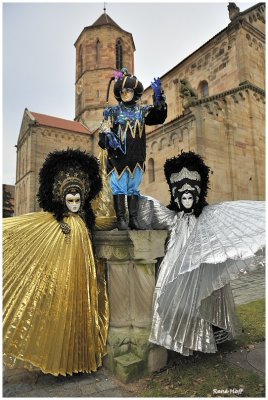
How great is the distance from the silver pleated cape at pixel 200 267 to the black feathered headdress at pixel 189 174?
1.14 feet

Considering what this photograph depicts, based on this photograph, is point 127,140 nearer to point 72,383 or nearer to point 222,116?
point 72,383

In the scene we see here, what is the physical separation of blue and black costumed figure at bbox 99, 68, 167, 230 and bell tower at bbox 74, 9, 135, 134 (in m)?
28.7

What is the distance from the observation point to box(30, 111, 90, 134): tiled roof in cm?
2867

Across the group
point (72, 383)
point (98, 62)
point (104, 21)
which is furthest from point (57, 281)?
point (104, 21)

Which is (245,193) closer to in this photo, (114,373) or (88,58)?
(114,373)

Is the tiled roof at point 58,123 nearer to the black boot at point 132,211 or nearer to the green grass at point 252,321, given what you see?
the green grass at point 252,321

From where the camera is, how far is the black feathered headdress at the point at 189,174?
3482 mm

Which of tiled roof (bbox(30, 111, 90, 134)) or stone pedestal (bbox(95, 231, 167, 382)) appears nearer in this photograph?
stone pedestal (bbox(95, 231, 167, 382))

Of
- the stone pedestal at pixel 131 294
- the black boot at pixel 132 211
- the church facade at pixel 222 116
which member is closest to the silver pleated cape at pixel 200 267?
the stone pedestal at pixel 131 294

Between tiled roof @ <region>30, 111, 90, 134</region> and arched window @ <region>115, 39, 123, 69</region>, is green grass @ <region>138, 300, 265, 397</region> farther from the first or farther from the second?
arched window @ <region>115, 39, 123, 69</region>

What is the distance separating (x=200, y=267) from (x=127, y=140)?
5.36 ft

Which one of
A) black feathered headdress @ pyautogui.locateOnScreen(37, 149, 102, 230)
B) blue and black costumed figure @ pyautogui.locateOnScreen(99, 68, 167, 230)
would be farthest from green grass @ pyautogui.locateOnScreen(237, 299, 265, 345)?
black feathered headdress @ pyautogui.locateOnScreen(37, 149, 102, 230)

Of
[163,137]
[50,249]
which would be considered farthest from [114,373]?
Result: [163,137]

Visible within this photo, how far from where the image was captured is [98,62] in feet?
107
